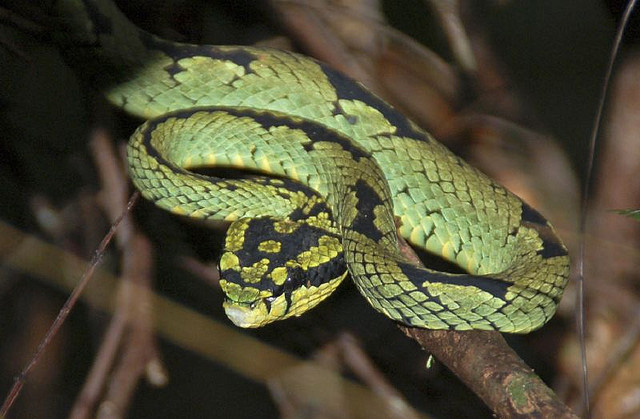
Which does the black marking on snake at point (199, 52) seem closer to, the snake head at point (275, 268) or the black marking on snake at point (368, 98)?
the black marking on snake at point (368, 98)

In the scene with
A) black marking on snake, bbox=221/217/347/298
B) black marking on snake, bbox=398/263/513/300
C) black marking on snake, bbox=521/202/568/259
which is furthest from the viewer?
black marking on snake, bbox=521/202/568/259

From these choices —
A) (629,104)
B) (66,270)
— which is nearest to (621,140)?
(629,104)

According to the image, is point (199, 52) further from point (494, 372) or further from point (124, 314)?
point (494, 372)

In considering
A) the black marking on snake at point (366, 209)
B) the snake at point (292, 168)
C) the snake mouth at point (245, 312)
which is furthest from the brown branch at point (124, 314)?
the black marking on snake at point (366, 209)

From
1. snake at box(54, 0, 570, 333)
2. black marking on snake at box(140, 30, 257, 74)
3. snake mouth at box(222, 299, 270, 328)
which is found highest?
black marking on snake at box(140, 30, 257, 74)

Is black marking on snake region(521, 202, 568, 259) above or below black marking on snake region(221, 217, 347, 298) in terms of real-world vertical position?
above

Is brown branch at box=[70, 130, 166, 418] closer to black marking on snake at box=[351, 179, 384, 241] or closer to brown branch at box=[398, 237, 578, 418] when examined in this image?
black marking on snake at box=[351, 179, 384, 241]

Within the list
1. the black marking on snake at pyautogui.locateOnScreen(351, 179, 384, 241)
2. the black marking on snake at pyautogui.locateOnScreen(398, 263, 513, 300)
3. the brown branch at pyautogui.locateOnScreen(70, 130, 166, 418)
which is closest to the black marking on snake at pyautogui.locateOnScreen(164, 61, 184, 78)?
the brown branch at pyautogui.locateOnScreen(70, 130, 166, 418)
